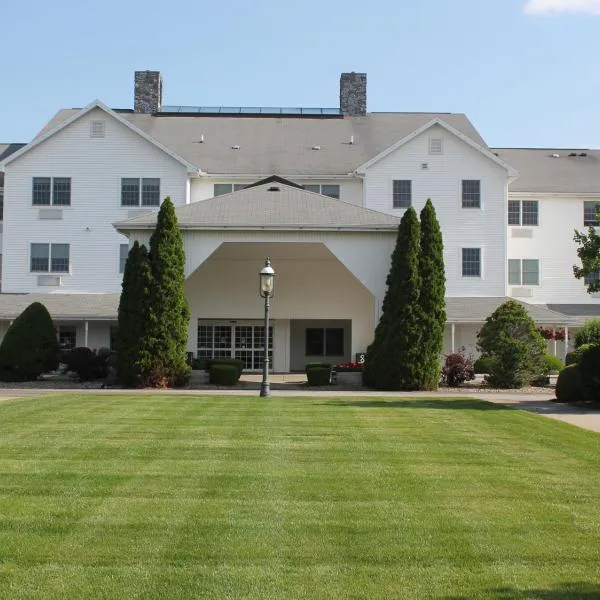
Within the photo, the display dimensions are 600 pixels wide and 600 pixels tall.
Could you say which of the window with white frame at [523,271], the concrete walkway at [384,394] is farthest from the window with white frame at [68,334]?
the window with white frame at [523,271]

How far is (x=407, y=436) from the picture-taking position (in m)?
14.5

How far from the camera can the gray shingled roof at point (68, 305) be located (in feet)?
124

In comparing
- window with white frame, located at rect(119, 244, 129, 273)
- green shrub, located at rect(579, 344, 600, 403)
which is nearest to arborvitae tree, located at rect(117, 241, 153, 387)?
window with white frame, located at rect(119, 244, 129, 273)

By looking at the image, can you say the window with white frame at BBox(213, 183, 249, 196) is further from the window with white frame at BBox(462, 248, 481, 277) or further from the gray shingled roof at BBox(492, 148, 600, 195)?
the gray shingled roof at BBox(492, 148, 600, 195)

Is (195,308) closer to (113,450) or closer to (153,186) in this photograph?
(153,186)

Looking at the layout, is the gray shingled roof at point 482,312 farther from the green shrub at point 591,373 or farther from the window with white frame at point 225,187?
the green shrub at point 591,373

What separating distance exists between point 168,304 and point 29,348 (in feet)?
18.9

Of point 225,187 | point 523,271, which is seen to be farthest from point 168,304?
point 523,271

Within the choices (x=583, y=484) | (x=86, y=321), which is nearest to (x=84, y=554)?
(x=583, y=484)

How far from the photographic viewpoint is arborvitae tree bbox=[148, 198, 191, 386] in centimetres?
2856

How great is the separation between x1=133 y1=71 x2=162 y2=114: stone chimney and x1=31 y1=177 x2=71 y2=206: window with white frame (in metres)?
9.17

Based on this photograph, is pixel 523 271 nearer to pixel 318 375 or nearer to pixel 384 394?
pixel 318 375

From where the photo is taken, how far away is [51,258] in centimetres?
4184

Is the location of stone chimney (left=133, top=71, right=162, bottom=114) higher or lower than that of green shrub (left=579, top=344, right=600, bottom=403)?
higher
